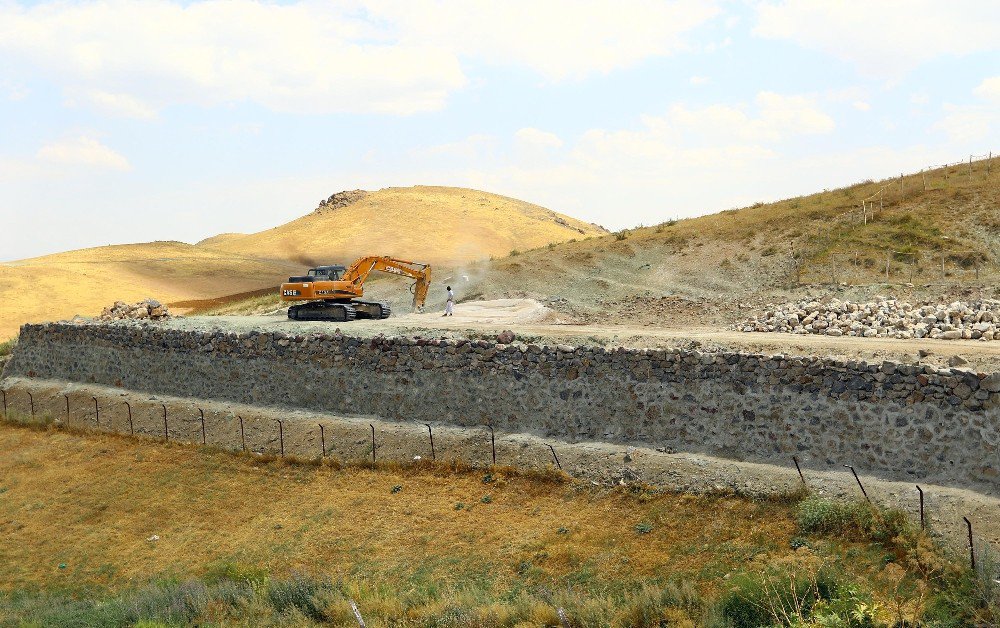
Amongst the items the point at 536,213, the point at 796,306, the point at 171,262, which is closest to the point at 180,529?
the point at 796,306

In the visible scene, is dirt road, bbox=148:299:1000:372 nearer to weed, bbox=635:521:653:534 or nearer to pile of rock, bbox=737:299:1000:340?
pile of rock, bbox=737:299:1000:340

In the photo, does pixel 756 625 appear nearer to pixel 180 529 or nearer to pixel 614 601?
pixel 614 601

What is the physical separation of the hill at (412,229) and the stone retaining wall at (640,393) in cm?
5025

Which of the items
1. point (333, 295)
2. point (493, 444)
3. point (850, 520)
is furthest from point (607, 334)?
point (333, 295)

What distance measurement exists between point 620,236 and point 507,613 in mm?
32156

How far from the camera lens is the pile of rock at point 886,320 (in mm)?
20703

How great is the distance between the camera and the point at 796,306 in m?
26.6

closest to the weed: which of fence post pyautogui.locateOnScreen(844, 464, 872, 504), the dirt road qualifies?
fence post pyautogui.locateOnScreen(844, 464, 872, 504)

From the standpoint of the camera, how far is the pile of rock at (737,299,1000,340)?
2070cm

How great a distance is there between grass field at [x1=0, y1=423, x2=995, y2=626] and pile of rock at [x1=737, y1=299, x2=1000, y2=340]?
1002cm

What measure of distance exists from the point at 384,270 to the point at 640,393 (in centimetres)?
1734

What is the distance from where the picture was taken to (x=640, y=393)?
1648cm

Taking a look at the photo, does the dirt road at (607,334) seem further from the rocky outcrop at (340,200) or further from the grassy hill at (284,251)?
the rocky outcrop at (340,200)

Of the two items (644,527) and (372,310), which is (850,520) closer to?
(644,527)
